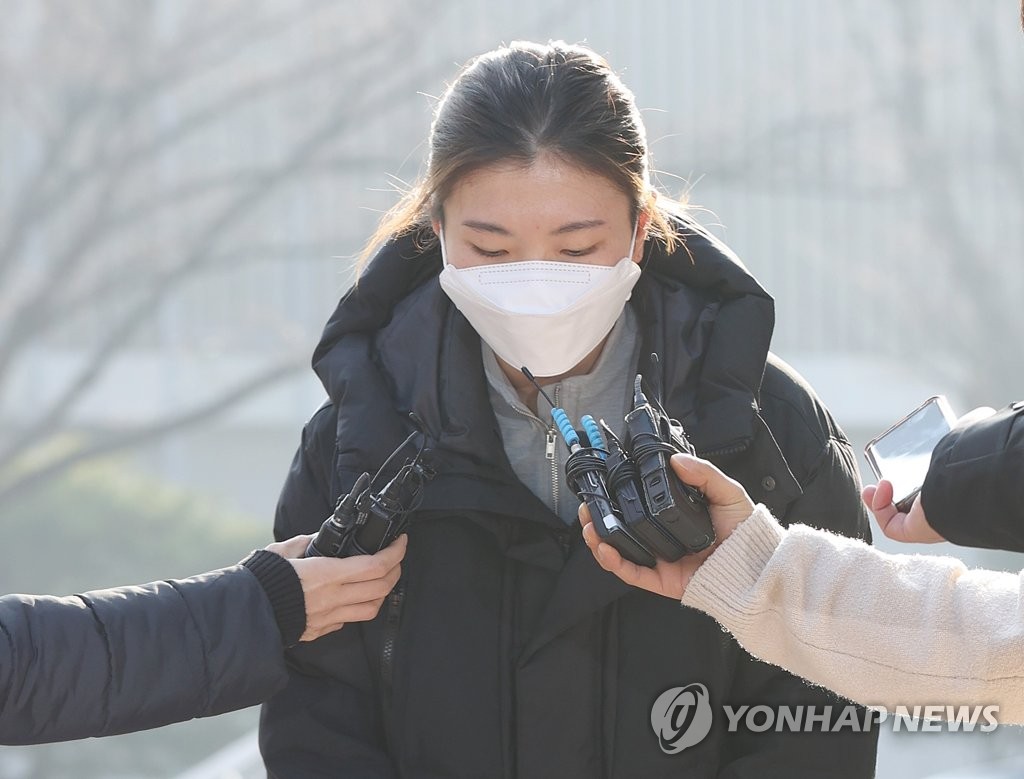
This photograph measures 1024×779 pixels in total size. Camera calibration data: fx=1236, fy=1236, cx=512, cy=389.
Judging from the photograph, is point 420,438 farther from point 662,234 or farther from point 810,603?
point 810,603

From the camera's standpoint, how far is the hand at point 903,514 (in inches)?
59.6

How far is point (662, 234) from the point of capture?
6.43 ft

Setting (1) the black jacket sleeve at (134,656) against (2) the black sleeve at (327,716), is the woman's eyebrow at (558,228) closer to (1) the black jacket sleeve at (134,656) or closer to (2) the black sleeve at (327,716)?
(2) the black sleeve at (327,716)

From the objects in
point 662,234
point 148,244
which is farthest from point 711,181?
point 662,234

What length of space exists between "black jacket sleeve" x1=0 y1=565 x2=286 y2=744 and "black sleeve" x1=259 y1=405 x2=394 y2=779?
0.14 metres

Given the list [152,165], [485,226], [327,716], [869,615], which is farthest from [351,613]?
[152,165]

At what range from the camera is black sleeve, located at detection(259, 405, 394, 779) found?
180 cm

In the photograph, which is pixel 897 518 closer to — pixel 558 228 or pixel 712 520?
pixel 712 520

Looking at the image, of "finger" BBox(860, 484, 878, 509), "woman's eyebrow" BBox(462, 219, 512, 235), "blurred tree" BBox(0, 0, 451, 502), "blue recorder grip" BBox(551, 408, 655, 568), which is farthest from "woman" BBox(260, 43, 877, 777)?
"blurred tree" BBox(0, 0, 451, 502)

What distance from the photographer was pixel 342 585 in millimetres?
1728

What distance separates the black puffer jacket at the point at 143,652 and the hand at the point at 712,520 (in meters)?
0.47

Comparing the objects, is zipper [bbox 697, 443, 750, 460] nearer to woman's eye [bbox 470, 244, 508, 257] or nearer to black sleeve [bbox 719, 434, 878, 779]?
black sleeve [bbox 719, 434, 878, 779]

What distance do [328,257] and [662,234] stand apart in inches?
168

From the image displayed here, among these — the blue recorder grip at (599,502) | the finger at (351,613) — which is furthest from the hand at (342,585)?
the blue recorder grip at (599,502)
